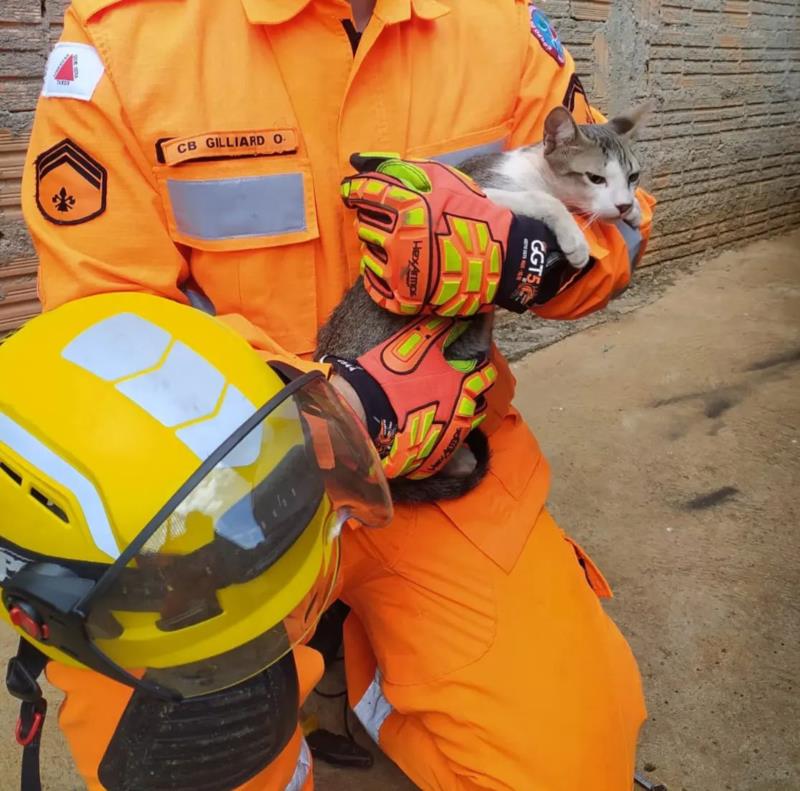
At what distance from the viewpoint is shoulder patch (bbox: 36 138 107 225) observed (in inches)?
56.0

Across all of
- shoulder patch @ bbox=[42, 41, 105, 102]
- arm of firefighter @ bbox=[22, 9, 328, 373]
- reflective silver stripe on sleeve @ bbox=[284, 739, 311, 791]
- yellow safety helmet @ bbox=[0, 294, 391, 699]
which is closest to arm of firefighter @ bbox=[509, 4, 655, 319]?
arm of firefighter @ bbox=[22, 9, 328, 373]

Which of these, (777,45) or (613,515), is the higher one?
(777,45)

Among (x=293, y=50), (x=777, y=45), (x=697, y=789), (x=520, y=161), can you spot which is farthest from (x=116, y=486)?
(x=777, y=45)

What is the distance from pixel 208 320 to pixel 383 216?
A: 15.8 inches

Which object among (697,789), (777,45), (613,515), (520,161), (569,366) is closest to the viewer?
(697,789)

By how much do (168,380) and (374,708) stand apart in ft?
3.42

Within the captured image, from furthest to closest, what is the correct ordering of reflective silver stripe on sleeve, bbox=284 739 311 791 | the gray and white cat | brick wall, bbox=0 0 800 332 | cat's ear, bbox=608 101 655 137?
brick wall, bbox=0 0 800 332 → cat's ear, bbox=608 101 655 137 → the gray and white cat → reflective silver stripe on sleeve, bbox=284 739 311 791

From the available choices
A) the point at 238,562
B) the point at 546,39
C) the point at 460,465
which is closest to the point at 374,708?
the point at 460,465

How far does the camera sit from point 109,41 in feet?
4.56

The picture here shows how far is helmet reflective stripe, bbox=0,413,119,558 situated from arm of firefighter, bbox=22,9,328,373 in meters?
0.46

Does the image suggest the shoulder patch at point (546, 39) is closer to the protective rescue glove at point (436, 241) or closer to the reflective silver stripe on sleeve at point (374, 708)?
the protective rescue glove at point (436, 241)

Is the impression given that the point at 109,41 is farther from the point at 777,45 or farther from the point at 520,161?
the point at 777,45

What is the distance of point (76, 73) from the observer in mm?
1391

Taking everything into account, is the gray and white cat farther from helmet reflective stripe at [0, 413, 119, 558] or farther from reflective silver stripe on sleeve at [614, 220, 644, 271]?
helmet reflective stripe at [0, 413, 119, 558]
